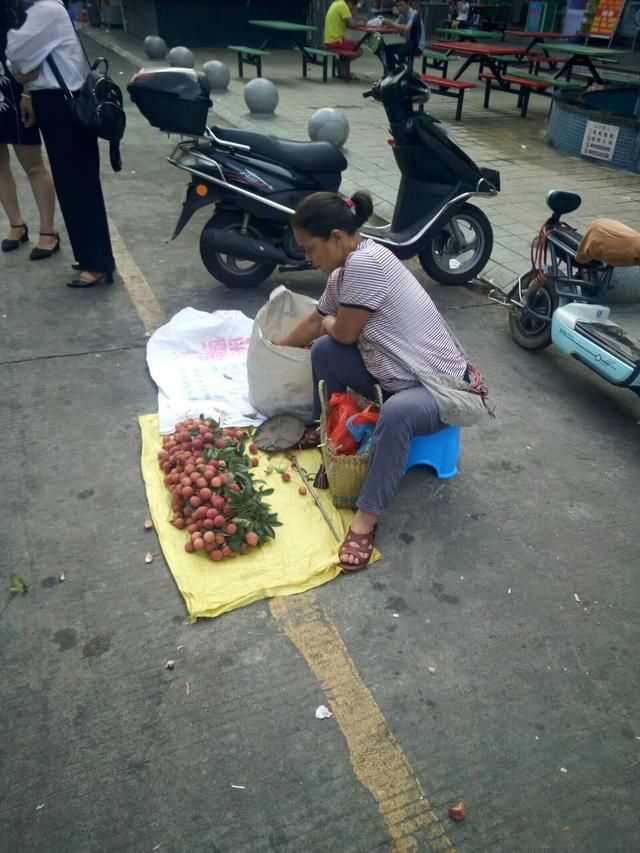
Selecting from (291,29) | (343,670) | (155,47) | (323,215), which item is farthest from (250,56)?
(343,670)

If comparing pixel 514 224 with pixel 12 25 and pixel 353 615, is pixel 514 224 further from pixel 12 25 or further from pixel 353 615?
pixel 353 615

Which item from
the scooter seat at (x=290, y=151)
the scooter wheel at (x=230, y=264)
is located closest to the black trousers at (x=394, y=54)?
the scooter seat at (x=290, y=151)

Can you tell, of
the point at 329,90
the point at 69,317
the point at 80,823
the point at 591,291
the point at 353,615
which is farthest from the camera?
the point at 329,90

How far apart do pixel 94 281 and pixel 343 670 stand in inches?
142

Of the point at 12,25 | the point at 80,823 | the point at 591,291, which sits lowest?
the point at 80,823

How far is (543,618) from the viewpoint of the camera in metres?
2.49

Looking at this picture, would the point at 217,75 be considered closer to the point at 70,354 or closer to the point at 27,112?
the point at 27,112

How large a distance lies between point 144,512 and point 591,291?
2954mm

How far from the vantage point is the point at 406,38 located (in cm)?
1136

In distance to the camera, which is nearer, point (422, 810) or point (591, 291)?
point (422, 810)

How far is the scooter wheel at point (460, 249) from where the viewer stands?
4949 mm

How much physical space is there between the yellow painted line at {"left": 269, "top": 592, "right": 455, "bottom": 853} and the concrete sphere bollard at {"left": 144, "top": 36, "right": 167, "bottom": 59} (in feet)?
47.1

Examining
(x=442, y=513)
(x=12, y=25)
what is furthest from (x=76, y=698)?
(x=12, y=25)

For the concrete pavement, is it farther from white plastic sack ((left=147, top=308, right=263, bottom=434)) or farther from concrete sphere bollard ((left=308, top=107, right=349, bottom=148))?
concrete sphere bollard ((left=308, top=107, right=349, bottom=148))
